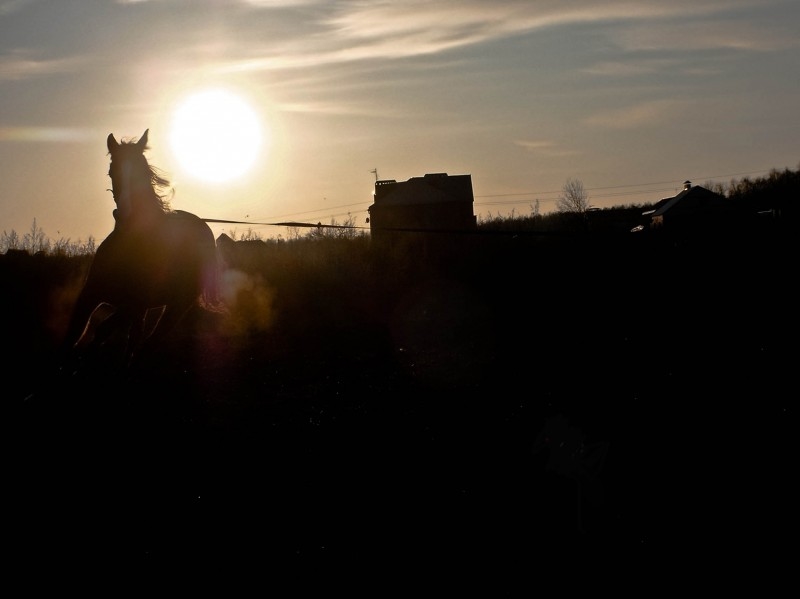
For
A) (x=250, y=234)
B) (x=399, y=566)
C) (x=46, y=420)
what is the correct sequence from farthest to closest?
(x=250, y=234), (x=46, y=420), (x=399, y=566)

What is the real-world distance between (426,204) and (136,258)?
2054 inches

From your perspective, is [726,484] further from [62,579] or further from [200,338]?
[200,338]

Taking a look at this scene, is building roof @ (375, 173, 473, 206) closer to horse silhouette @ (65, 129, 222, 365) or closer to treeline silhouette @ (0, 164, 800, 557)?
treeline silhouette @ (0, 164, 800, 557)

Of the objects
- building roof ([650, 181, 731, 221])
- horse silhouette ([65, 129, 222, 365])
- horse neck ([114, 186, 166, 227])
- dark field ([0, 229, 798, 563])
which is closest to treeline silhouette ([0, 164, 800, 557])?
dark field ([0, 229, 798, 563])

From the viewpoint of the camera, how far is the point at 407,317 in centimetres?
1817

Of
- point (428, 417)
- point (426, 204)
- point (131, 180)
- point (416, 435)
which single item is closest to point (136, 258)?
point (131, 180)

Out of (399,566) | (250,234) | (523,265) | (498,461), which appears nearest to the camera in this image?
(399,566)

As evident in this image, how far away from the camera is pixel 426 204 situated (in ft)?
202

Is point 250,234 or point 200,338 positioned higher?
point 250,234

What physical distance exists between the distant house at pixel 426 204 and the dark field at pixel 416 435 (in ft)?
146

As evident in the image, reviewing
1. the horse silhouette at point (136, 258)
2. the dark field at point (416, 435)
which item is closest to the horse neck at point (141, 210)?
the horse silhouette at point (136, 258)

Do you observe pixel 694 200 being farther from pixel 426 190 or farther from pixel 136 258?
pixel 136 258

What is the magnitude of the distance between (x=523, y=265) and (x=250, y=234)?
33.2 feet

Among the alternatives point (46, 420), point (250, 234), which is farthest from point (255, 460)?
point (250, 234)
